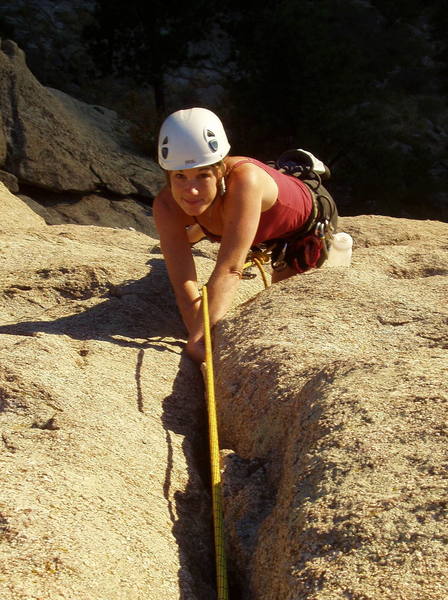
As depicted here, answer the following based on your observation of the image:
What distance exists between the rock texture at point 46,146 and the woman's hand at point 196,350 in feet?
21.0

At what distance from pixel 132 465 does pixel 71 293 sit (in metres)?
1.59

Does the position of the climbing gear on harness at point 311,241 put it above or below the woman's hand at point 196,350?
above

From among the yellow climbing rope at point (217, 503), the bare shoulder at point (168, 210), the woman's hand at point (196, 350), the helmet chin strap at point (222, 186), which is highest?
the helmet chin strap at point (222, 186)

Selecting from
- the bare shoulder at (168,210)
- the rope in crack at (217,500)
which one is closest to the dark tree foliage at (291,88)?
the bare shoulder at (168,210)

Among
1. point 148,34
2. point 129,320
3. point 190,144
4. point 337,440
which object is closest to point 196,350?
point 129,320

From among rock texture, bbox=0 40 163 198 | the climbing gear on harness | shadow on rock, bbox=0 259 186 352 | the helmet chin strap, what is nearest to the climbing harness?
the climbing gear on harness

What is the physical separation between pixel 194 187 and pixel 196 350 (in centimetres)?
65

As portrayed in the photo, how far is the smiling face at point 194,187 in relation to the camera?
337 cm

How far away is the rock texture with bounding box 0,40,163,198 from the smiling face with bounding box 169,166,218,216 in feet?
20.2

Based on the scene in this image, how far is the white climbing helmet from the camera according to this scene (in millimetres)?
3289

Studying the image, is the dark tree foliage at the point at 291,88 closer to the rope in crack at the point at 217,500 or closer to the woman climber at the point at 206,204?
the woman climber at the point at 206,204

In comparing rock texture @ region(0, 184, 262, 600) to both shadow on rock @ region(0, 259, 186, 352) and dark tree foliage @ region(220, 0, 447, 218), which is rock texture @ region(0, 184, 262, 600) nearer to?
shadow on rock @ region(0, 259, 186, 352)

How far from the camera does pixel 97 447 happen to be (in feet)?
7.81

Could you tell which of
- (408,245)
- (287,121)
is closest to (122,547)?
(408,245)
